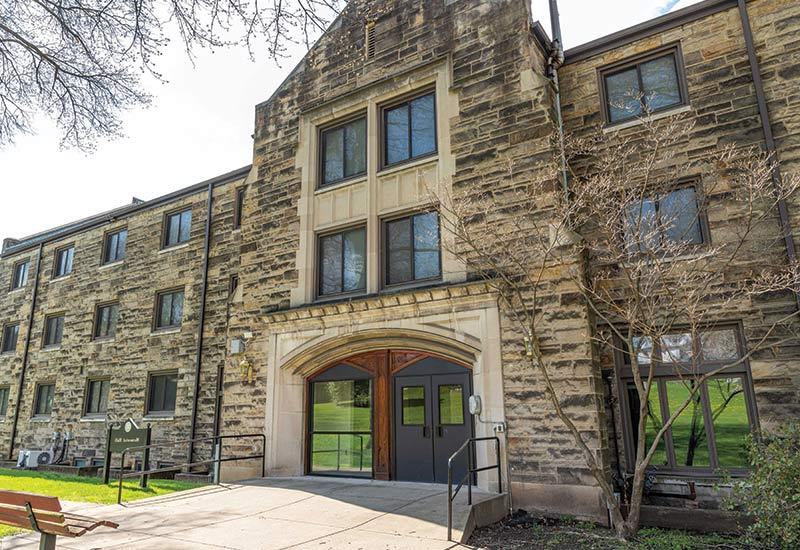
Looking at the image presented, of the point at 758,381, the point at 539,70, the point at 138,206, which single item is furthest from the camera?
the point at 138,206

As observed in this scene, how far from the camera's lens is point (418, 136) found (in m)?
11.7

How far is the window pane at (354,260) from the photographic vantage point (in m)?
11.8

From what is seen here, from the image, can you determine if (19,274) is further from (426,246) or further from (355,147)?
(426,246)

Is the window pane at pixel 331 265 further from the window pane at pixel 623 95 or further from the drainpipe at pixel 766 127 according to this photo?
the drainpipe at pixel 766 127

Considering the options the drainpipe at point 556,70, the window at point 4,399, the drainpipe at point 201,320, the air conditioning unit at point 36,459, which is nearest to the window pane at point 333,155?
the drainpipe at point 556,70

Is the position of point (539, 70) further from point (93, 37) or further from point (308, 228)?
point (93, 37)

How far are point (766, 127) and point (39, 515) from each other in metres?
10.8

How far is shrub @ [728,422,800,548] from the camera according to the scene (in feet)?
19.4

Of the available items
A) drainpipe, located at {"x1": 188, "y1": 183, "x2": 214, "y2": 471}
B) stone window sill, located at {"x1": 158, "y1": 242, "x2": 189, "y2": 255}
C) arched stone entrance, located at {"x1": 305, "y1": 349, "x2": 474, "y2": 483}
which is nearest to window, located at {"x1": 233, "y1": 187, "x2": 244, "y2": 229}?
drainpipe, located at {"x1": 188, "y1": 183, "x2": 214, "y2": 471}

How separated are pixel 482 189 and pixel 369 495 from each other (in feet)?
18.6

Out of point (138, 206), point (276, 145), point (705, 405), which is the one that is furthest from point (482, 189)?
point (138, 206)

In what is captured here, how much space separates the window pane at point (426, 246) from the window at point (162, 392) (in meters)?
9.90

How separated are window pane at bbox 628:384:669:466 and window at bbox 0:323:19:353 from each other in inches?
986

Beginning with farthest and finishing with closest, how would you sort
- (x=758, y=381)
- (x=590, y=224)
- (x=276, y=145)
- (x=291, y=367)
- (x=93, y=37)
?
(x=276, y=145) < (x=291, y=367) < (x=590, y=224) < (x=758, y=381) < (x=93, y=37)
